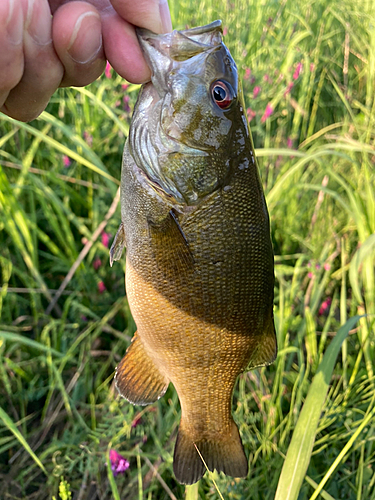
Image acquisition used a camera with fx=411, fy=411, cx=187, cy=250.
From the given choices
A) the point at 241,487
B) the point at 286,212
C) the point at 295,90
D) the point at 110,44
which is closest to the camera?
the point at 110,44

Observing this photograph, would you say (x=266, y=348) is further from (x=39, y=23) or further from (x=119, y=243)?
(x=39, y=23)

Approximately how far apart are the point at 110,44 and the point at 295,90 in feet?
7.70

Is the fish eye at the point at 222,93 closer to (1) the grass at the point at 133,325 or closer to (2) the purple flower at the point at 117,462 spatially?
(1) the grass at the point at 133,325

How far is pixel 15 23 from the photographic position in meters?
0.97

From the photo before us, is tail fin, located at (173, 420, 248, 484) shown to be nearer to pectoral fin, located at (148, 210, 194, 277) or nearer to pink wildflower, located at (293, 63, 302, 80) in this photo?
pectoral fin, located at (148, 210, 194, 277)

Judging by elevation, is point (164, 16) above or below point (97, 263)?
above

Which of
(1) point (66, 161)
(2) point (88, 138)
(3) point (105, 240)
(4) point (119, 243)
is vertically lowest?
(3) point (105, 240)


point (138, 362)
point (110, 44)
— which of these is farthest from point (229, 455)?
point (110, 44)

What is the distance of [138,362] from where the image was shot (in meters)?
1.42

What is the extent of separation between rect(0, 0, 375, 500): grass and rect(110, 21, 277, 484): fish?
0.29m

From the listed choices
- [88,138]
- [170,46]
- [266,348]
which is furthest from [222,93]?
[88,138]

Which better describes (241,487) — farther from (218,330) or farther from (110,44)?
(110,44)

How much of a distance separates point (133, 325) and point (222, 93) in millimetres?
1200

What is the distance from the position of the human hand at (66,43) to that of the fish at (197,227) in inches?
2.0
